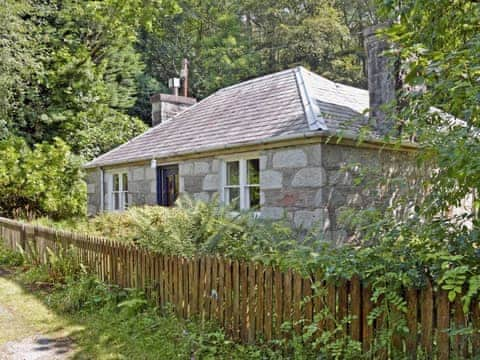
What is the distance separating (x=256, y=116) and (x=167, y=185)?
3.04 m

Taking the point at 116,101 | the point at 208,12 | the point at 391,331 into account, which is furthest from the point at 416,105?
the point at 208,12

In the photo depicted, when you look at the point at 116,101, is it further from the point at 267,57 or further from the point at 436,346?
the point at 436,346

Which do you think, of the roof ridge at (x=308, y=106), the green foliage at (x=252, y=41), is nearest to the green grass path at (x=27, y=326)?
the roof ridge at (x=308, y=106)

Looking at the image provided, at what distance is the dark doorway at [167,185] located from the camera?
1053 centimetres

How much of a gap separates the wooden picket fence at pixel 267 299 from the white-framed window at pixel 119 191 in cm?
606

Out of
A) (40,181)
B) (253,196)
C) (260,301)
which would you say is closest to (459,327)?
(260,301)

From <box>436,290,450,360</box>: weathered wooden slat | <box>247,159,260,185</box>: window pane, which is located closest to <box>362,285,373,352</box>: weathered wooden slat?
<box>436,290,450,360</box>: weathered wooden slat

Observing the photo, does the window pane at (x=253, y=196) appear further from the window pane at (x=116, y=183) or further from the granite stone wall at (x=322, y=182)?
the window pane at (x=116, y=183)

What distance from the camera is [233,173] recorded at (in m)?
9.12

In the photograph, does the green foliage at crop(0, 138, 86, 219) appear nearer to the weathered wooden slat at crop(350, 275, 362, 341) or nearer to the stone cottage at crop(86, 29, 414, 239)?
the stone cottage at crop(86, 29, 414, 239)

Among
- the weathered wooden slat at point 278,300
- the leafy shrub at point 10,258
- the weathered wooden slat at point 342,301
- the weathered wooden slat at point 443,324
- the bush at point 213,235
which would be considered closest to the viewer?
the weathered wooden slat at point 443,324

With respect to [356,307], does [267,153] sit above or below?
above

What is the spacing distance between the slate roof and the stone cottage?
0.03 m

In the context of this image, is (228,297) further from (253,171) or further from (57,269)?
(253,171)
